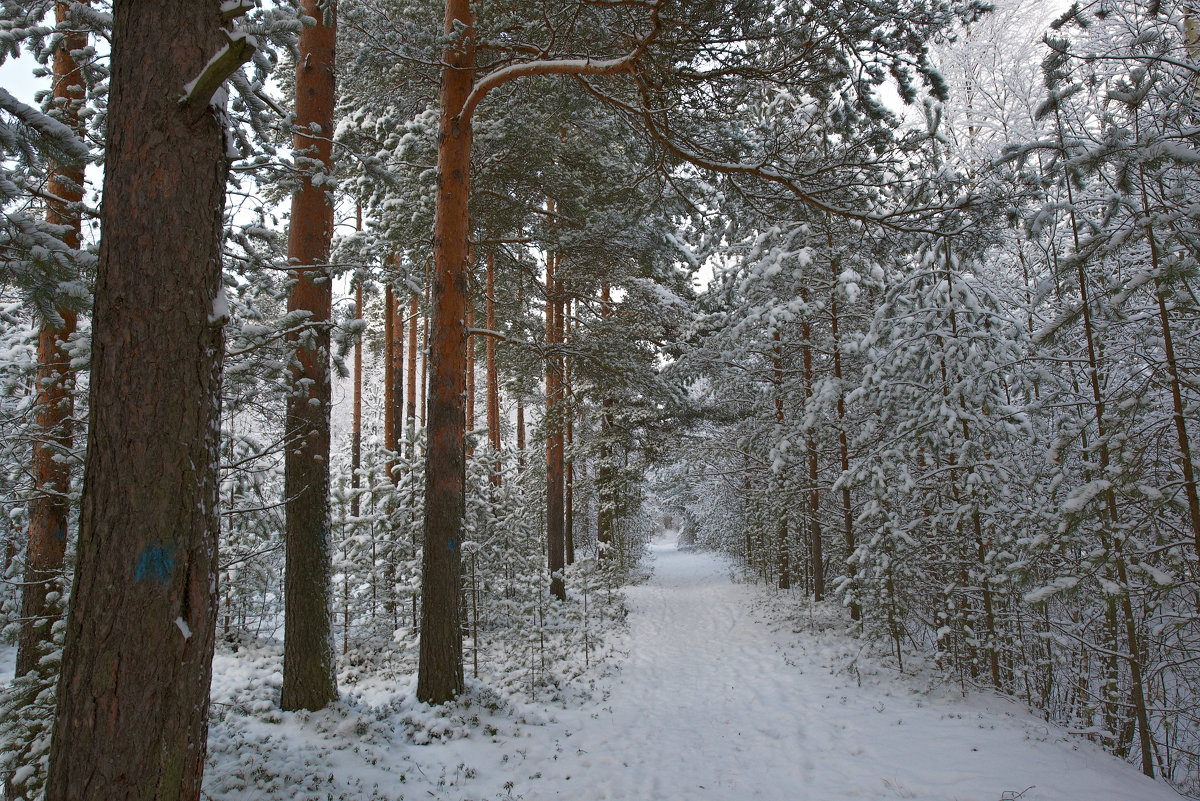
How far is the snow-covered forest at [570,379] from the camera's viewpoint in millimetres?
2221

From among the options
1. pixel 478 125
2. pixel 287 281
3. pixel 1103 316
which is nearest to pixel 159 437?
pixel 287 281

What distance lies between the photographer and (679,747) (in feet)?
18.5

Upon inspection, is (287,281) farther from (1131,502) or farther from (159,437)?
(1131,502)

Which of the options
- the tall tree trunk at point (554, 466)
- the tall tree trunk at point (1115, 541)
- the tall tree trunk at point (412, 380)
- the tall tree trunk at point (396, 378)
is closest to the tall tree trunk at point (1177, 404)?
the tall tree trunk at point (1115, 541)

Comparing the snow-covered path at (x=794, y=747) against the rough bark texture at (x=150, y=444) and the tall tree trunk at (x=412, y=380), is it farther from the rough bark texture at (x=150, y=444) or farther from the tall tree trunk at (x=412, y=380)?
the tall tree trunk at (x=412, y=380)

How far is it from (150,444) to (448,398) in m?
4.11

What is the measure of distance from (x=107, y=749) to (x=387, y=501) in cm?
733

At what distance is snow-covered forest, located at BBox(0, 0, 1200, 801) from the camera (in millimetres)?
2221

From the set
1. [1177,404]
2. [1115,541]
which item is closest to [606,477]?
[1115,541]

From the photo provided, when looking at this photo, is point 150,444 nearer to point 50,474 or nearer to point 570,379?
point 50,474

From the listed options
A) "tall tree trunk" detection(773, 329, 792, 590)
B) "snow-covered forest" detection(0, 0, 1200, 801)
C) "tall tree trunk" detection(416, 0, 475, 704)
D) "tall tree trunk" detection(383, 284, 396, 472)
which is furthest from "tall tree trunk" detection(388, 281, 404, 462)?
"tall tree trunk" detection(773, 329, 792, 590)

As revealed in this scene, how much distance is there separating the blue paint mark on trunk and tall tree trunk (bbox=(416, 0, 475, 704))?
4027mm

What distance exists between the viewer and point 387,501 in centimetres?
904

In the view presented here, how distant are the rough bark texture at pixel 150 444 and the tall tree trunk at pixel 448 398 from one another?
3799mm
